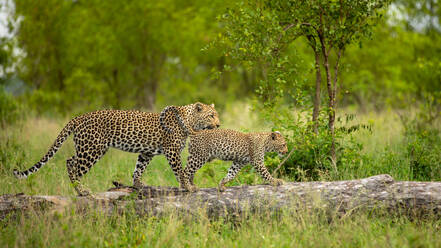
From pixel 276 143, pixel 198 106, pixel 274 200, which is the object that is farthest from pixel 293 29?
pixel 274 200

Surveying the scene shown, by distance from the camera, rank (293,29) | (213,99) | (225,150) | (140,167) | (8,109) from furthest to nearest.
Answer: (8,109)
(213,99)
(293,29)
(140,167)
(225,150)

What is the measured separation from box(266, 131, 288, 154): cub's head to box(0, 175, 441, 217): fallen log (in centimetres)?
162

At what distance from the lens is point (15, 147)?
12.4 meters

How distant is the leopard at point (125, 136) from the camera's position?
26.6 ft

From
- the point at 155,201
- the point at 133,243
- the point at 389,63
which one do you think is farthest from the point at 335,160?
the point at 389,63

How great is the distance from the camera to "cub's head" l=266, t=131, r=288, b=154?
29.0 ft

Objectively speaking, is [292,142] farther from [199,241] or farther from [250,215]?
[199,241]

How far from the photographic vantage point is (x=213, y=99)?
16.9m

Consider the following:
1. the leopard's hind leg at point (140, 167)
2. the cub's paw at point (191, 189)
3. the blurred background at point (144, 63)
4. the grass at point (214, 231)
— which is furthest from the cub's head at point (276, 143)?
the blurred background at point (144, 63)

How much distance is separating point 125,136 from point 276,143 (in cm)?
280

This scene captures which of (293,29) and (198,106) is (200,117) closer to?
(198,106)

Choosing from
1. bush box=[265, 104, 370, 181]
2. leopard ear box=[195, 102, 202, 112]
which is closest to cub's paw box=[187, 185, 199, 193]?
leopard ear box=[195, 102, 202, 112]

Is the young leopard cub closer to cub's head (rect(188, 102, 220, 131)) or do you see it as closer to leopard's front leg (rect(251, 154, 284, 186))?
leopard's front leg (rect(251, 154, 284, 186))

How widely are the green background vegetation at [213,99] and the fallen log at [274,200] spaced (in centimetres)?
19
